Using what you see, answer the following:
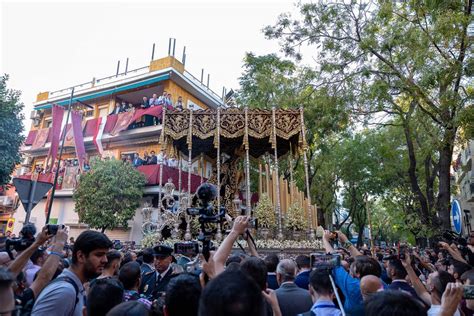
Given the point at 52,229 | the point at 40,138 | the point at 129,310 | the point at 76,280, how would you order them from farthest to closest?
1. the point at 40,138
2. the point at 52,229
3. the point at 76,280
4. the point at 129,310

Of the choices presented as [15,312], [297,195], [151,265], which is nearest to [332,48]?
[297,195]

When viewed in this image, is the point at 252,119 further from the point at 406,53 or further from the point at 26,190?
the point at 26,190

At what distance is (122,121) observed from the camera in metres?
25.3

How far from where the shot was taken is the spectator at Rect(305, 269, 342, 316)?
3.02 meters

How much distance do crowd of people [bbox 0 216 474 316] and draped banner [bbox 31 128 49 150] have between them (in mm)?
28687

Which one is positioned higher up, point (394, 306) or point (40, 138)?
point (40, 138)

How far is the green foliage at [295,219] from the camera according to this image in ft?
36.7

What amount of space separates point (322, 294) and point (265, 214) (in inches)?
321

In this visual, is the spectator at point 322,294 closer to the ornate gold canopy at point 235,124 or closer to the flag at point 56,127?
the ornate gold canopy at point 235,124

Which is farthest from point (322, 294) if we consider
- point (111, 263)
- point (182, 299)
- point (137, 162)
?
point (137, 162)

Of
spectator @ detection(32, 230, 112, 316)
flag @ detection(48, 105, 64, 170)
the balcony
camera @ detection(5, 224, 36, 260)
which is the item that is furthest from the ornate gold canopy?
flag @ detection(48, 105, 64, 170)

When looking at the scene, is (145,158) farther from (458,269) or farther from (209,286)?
(209,286)

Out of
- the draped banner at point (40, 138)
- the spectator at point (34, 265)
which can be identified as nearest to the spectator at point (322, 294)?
the spectator at point (34, 265)

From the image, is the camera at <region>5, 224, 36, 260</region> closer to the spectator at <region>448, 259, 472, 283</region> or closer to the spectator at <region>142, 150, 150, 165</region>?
the spectator at <region>448, 259, 472, 283</region>
